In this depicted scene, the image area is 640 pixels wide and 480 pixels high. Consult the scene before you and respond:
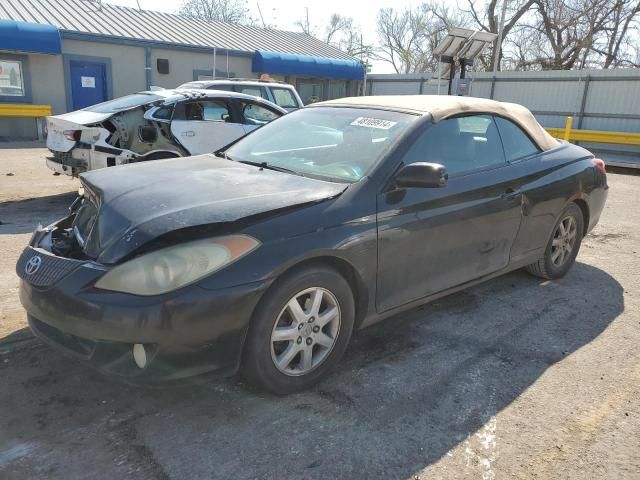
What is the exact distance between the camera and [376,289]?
3.11 m

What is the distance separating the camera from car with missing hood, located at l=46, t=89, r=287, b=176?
23.0ft

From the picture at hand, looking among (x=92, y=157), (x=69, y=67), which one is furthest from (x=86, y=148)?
(x=69, y=67)

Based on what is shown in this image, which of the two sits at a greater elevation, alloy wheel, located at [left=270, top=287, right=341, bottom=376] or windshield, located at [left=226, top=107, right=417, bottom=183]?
windshield, located at [left=226, top=107, right=417, bottom=183]

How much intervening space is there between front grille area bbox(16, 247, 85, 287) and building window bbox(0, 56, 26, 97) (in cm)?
1628

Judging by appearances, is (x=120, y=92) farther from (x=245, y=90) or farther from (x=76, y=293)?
(x=76, y=293)

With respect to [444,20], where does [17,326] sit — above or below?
below

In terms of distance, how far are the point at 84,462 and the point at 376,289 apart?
1.71 m

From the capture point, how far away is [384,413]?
276 cm

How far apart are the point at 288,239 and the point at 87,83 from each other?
17729 mm

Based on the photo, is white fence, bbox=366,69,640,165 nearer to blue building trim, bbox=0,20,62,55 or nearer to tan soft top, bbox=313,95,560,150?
tan soft top, bbox=313,95,560,150

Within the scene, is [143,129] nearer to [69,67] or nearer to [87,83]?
[69,67]

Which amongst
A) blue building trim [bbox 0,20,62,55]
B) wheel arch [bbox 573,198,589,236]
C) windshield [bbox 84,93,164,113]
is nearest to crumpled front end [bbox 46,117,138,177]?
windshield [bbox 84,93,164,113]

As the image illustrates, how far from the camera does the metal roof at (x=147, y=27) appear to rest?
1714 centimetres

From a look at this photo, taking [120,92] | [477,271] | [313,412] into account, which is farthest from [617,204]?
[120,92]
